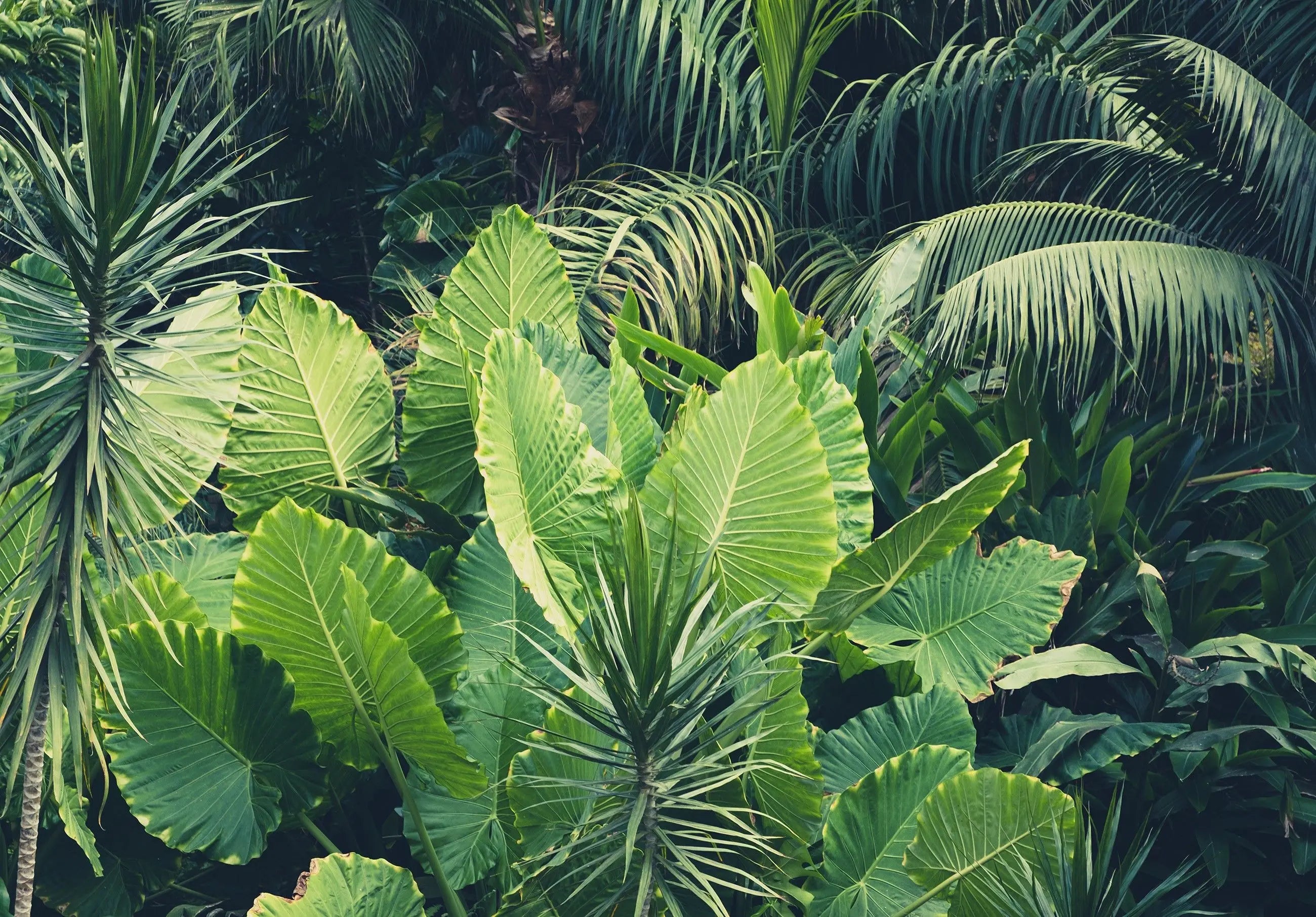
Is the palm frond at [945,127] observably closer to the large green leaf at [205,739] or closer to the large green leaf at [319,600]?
the large green leaf at [319,600]

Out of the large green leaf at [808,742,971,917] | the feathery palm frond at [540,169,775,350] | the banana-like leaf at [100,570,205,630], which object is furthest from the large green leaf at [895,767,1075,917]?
the feathery palm frond at [540,169,775,350]

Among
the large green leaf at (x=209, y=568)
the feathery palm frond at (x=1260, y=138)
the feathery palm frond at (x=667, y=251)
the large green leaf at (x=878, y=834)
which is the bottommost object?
the large green leaf at (x=878, y=834)

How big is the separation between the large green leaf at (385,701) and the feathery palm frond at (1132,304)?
1998 mm

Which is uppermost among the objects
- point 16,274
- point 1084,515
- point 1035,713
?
point 16,274

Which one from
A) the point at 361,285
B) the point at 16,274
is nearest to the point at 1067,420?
the point at 16,274

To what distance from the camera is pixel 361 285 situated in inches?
307

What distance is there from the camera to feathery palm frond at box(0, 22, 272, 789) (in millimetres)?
2324

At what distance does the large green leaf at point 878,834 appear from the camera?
10.0 feet

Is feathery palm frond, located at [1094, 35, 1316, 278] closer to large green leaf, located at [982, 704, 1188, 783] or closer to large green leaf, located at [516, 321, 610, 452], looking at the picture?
large green leaf, located at [982, 704, 1188, 783]

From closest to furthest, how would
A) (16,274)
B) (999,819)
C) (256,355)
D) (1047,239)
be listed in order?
(16,274)
(999,819)
(256,355)
(1047,239)

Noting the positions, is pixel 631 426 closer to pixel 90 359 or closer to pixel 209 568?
pixel 209 568

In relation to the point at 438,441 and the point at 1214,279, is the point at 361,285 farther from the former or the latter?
the point at 1214,279

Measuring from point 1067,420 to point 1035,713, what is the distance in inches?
37.6

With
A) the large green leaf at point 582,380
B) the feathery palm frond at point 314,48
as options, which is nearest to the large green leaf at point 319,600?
the large green leaf at point 582,380
